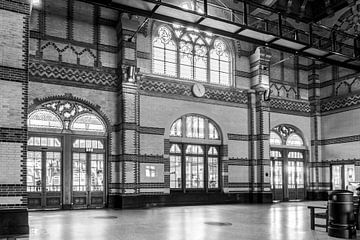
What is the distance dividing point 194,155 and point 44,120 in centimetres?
735

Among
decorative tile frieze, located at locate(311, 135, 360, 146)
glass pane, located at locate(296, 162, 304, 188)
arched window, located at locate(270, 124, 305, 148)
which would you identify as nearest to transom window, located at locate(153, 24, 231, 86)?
arched window, located at locate(270, 124, 305, 148)

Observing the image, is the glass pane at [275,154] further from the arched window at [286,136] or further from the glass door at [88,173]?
the glass door at [88,173]

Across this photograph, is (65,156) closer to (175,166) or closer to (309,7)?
(175,166)

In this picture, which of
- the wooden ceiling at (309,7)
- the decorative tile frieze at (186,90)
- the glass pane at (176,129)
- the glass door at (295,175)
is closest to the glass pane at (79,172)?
the decorative tile frieze at (186,90)

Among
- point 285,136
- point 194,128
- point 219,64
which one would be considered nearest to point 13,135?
point 194,128

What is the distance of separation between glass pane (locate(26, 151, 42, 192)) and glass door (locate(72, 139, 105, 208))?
4.62 ft

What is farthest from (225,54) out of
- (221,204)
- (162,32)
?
(221,204)

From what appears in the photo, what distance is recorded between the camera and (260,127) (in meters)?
21.4

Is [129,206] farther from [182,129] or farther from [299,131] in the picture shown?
[299,131]

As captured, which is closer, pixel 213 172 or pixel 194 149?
pixel 194 149

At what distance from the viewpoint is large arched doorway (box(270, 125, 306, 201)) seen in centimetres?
2259

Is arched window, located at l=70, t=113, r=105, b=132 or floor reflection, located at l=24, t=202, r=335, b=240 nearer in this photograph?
floor reflection, located at l=24, t=202, r=335, b=240

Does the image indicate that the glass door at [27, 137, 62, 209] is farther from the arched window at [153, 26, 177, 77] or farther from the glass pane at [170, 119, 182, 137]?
the arched window at [153, 26, 177, 77]

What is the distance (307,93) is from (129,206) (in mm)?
13250
